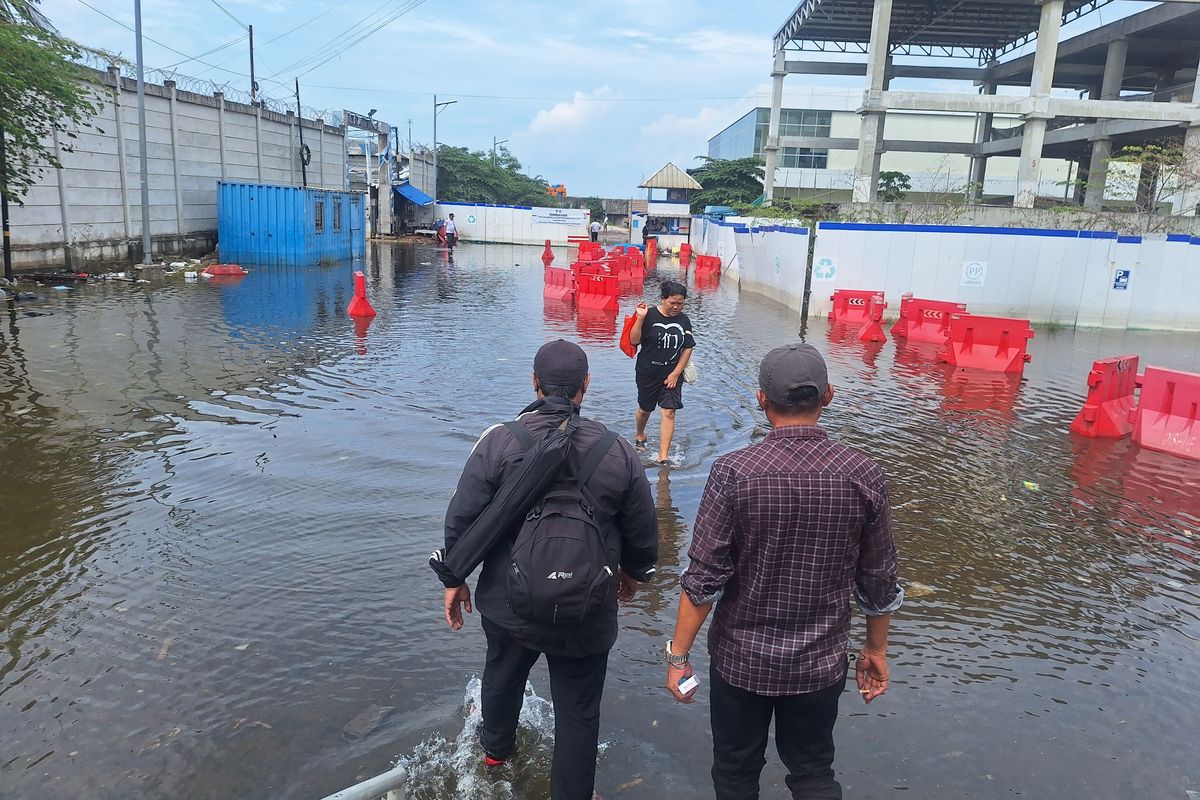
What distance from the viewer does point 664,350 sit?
23.0ft

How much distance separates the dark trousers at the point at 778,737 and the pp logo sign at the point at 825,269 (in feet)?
50.7

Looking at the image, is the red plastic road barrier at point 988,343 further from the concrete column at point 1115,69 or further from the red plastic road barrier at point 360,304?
the concrete column at point 1115,69

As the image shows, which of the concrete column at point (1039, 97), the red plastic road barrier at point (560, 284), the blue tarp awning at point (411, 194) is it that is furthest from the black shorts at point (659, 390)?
the blue tarp awning at point (411, 194)

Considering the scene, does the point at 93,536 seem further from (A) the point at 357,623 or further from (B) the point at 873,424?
(B) the point at 873,424

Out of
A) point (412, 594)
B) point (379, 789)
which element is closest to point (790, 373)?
point (379, 789)

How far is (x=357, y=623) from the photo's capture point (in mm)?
4371

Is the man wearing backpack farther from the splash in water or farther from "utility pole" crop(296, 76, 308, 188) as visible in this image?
"utility pole" crop(296, 76, 308, 188)

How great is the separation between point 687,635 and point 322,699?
199 cm

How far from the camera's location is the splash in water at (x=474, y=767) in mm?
3119

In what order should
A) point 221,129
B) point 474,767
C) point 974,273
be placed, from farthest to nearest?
point 221,129
point 974,273
point 474,767

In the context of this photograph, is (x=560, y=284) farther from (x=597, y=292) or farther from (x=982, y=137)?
(x=982, y=137)

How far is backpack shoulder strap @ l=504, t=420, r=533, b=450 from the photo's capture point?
2.68 m

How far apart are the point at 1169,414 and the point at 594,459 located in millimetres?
8167

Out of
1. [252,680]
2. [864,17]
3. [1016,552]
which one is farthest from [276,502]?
[864,17]
